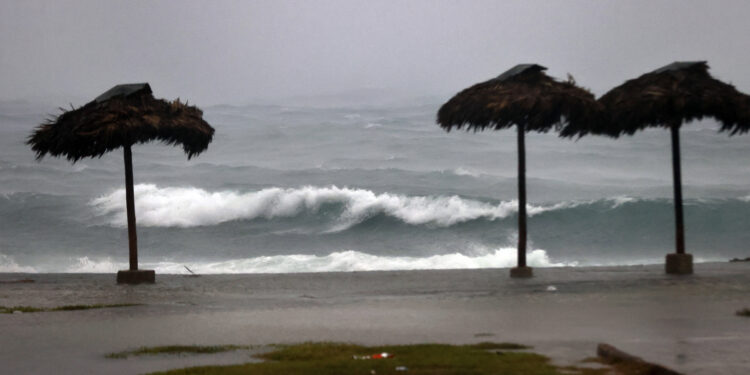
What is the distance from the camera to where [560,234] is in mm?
43438

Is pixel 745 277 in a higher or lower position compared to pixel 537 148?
lower

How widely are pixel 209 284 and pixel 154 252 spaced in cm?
2227

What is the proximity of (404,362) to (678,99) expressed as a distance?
12366mm

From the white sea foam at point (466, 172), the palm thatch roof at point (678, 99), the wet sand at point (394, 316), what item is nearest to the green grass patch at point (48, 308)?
the wet sand at point (394, 316)

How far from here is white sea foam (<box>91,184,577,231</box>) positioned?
→ 4491 centimetres

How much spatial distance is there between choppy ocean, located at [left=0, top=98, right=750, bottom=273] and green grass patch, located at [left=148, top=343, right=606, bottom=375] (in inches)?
777

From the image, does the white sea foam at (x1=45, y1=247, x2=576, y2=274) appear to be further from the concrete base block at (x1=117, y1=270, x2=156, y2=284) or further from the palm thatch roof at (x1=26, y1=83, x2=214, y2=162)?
the palm thatch roof at (x1=26, y1=83, x2=214, y2=162)

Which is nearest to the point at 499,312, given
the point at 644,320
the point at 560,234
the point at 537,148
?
the point at 644,320

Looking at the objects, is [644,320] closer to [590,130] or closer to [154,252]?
[590,130]

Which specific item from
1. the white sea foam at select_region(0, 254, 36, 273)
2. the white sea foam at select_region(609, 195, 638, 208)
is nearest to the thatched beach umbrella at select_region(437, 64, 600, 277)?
the white sea foam at select_region(0, 254, 36, 273)

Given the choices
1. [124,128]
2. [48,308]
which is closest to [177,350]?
[48,308]

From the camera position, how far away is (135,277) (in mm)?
21078

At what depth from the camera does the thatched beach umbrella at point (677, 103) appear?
776 inches

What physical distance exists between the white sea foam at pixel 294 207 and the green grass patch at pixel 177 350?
34199 mm
